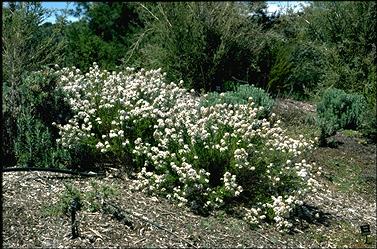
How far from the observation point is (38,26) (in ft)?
29.2

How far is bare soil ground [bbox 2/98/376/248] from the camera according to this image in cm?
523

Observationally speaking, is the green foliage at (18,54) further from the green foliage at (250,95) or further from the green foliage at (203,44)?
the green foliage at (203,44)

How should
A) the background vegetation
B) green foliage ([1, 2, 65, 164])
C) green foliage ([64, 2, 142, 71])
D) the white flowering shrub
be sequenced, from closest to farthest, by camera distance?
the white flowering shrub
green foliage ([1, 2, 65, 164])
the background vegetation
green foliage ([64, 2, 142, 71])

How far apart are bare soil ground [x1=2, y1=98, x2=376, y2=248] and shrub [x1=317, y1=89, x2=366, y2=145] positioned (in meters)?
3.42

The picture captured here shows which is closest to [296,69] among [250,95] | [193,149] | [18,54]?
[250,95]

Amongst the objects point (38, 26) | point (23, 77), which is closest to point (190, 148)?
point (23, 77)

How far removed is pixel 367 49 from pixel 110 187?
28.4 feet

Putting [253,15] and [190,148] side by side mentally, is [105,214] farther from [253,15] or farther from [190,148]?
[253,15]

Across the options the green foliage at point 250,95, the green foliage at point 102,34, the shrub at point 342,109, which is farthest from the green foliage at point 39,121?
the shrub at point 342,109

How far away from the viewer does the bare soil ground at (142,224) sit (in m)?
5.23

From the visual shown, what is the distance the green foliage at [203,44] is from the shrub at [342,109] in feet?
5.87

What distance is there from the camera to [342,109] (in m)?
11.1

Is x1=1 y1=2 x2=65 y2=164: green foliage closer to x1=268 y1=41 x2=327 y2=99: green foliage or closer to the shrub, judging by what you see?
the shrub

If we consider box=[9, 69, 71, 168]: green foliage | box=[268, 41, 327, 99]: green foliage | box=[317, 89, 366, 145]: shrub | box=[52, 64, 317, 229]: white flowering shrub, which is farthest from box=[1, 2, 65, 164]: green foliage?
box=[268, 41, 327, 99]: green foliage
